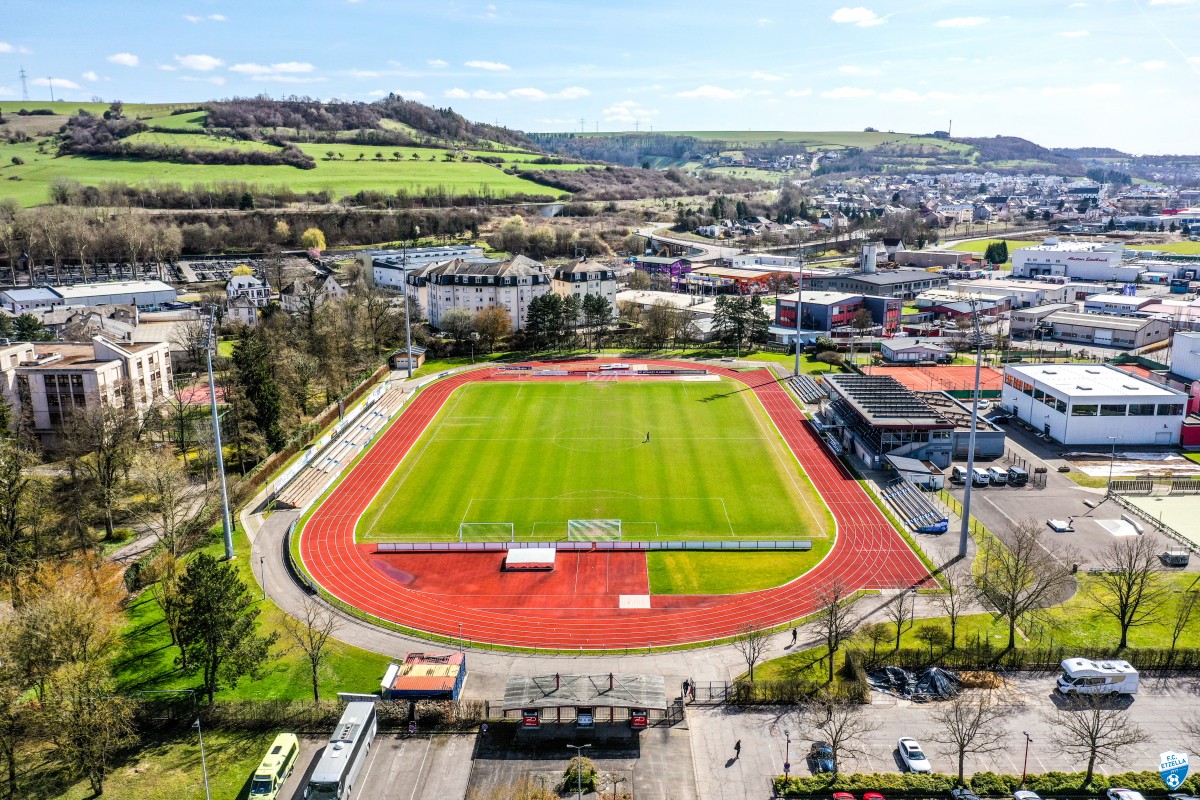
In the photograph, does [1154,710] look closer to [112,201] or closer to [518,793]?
[518,793]

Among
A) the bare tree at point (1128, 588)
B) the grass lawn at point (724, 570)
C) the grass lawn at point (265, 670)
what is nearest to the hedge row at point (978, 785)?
the bare tree at point (1128, 588)

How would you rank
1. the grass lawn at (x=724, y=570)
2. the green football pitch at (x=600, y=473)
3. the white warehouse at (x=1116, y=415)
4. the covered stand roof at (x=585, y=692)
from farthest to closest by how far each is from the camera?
the white warehouse at (x=1116, y=415) → the green football pitch at (x=600, y=473) → the grass lawn at (x=724, y=570) → the covered stand roof at (x=585, y=692)

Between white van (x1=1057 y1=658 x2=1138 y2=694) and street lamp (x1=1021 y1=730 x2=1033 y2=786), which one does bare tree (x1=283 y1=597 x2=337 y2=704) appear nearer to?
street lamp (x1=1021 y1=730 x2=1033 y2=786)

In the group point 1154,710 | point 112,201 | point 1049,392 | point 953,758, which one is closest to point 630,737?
point 953,758

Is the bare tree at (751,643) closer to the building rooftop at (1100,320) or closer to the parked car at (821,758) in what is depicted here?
the parked car at (821,758)

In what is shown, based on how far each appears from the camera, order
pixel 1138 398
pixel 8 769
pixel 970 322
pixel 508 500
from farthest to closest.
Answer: pixel 970 322, pixel 1138 398, pixel 508 500, pixel 8 769

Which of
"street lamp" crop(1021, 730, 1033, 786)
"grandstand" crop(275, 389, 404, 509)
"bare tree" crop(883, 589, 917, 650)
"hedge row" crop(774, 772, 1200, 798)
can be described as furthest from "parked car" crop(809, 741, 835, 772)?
"grandstand" crop(275, 389, 404, 509)

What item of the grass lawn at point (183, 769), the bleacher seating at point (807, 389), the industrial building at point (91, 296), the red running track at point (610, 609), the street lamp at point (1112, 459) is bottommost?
the grass lawn at point (183, 769)
